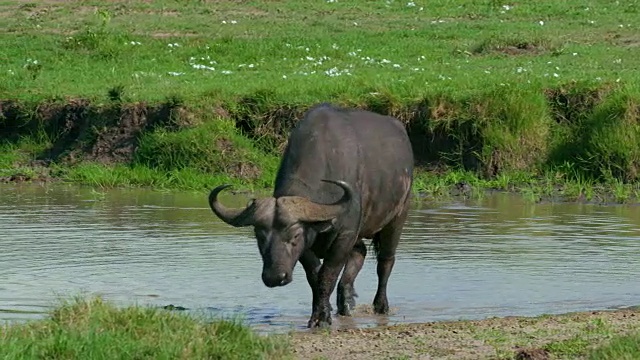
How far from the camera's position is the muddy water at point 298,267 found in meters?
9.62

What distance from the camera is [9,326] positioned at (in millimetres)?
7766

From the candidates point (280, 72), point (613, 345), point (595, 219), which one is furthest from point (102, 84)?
point (613, 345)

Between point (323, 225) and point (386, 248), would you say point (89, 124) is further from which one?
point (323, 225)

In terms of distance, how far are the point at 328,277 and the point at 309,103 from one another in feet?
23.7

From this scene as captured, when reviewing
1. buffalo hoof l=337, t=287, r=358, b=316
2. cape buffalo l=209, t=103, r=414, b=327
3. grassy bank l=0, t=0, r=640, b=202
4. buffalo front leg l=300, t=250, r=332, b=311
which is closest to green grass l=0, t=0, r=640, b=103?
grassy bank l=0, t=0, r=640, b=202

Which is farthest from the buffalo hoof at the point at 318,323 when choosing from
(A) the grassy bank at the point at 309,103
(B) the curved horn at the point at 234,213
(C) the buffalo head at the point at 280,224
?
(A) the grassy bank at the point at 309,103

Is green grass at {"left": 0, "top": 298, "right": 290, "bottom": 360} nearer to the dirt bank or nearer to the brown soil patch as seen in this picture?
the dirt bank

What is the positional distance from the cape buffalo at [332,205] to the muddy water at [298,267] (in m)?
0.32

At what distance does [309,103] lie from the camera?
52.7 feet

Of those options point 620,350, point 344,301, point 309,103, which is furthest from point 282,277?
point 309,103

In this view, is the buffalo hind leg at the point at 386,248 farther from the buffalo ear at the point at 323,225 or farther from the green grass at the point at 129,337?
the green grass at the point at 129,337

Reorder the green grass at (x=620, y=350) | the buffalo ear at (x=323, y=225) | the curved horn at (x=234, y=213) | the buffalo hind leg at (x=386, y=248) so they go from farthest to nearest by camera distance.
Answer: the buffalo hind leg at (x=386, y=248) < the buffalo ear at (x=323, y=225) < the curved horn at (x=234, y=213) < the green grass at (x=620, y=350)

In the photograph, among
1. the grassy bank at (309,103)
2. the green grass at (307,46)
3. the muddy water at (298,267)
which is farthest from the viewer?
the green grass at (307,46)

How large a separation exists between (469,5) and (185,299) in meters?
15.6
